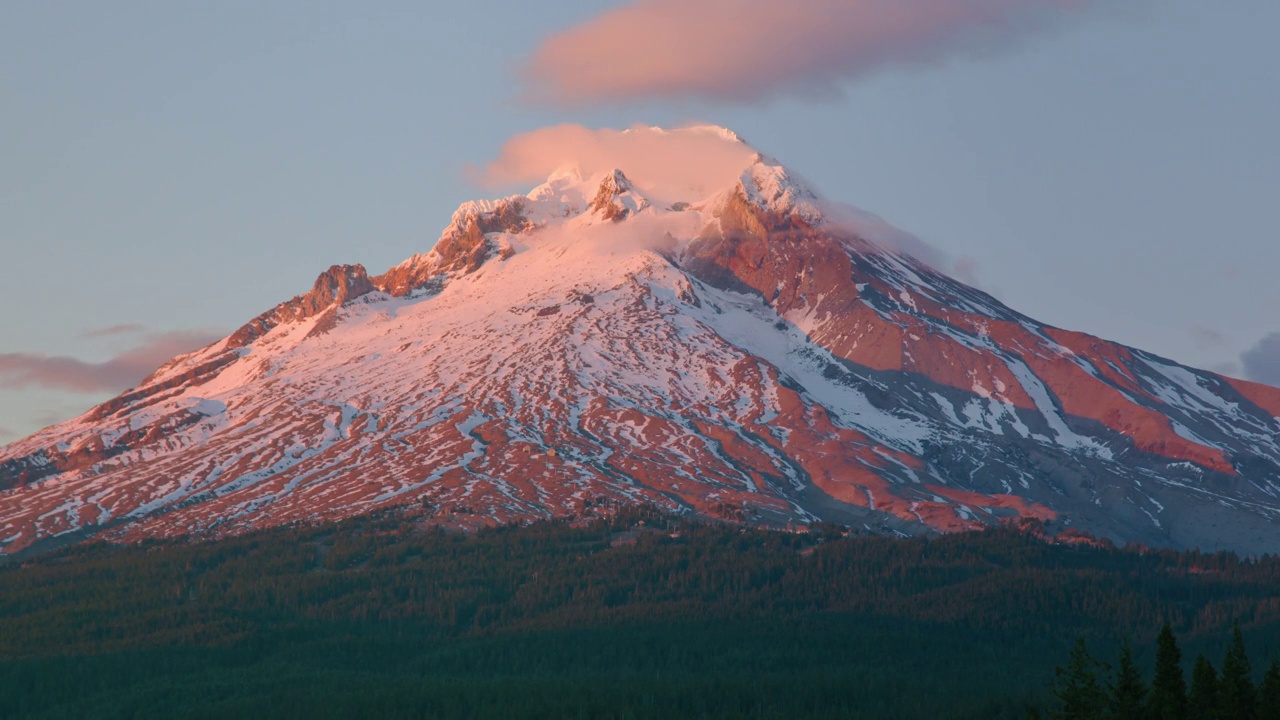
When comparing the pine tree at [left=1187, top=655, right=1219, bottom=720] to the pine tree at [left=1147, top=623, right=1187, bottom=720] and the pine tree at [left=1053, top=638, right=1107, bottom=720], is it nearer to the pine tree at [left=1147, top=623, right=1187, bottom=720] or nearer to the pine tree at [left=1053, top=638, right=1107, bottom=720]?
the pine tree at [left=1147, top=623, right=1187, bottom=720]

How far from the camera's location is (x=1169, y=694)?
321ft

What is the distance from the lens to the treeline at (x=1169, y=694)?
94.6 m

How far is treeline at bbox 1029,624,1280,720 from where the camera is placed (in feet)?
310

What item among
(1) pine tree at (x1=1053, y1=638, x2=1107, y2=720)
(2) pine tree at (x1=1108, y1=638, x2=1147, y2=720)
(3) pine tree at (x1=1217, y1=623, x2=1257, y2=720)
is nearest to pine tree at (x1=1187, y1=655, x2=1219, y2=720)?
(3) pine tree at (x1=1217, y1=623, x2=1257, y2=720)

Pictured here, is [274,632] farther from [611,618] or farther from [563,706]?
[563,706]

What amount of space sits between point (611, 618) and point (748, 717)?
39571 millimetres

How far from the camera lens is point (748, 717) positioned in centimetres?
15950

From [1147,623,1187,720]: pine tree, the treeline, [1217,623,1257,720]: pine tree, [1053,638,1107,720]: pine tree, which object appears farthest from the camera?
[1217,623,1257,720]: pine tree

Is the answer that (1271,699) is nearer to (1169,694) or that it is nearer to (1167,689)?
(1167,689)

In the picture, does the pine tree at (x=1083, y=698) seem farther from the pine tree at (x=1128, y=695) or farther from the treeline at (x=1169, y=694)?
the pine tree at (x=1128, y=695)

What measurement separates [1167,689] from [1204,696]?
3.18m

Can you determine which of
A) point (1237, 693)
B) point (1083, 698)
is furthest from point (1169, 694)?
point (1083, 698)

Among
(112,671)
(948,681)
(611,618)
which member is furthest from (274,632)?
(948,681)

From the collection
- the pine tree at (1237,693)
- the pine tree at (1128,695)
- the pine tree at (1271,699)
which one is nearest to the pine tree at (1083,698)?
the pine tree at (1128,695)
